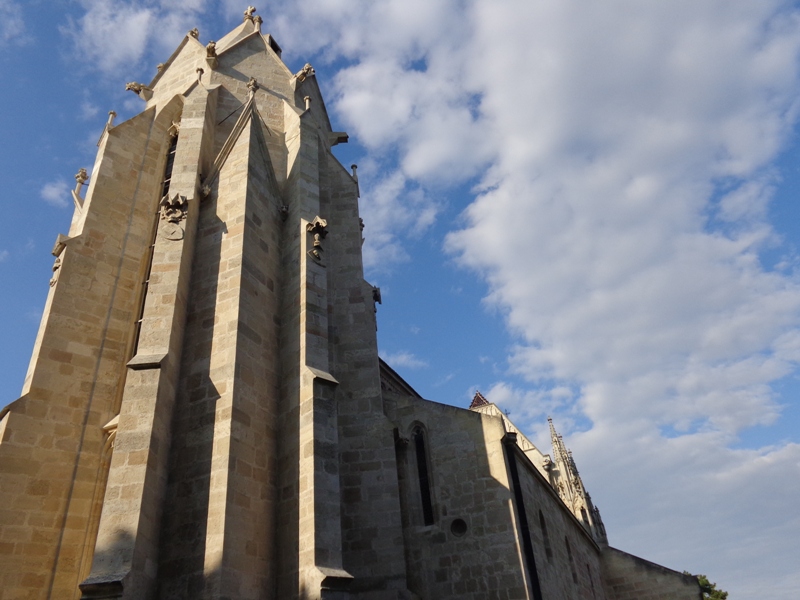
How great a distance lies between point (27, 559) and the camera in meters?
9.64

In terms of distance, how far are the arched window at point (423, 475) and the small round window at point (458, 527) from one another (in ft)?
1.72

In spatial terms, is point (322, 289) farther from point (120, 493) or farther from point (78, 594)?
point (78, 594)

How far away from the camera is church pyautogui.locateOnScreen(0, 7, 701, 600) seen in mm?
9000

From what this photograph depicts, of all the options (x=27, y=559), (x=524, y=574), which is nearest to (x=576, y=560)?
(x=524, y=574)

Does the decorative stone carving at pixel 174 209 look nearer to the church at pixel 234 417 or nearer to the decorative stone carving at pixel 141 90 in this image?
the church at pixel 234 417

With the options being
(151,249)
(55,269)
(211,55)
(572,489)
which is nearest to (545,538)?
(151,249)

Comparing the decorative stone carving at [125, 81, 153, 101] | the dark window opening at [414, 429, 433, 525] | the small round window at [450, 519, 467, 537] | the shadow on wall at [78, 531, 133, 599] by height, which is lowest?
the shadow on wall at [78, 531, 133, 599]

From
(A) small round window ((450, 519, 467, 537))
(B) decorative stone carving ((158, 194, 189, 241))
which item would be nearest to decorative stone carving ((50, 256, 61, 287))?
(B) decorative stone carving ((158, 194, 189, 241))

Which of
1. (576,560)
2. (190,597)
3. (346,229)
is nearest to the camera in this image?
(190,597)

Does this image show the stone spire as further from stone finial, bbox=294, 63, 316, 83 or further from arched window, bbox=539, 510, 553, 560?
stone finial, bbox=294, 63, 316, 83

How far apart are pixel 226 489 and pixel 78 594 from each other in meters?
3.33

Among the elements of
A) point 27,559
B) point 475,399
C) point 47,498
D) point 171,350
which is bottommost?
point 27,559

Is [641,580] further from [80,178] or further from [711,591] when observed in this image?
[80,178]

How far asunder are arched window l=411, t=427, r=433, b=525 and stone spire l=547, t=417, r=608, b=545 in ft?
65.0
